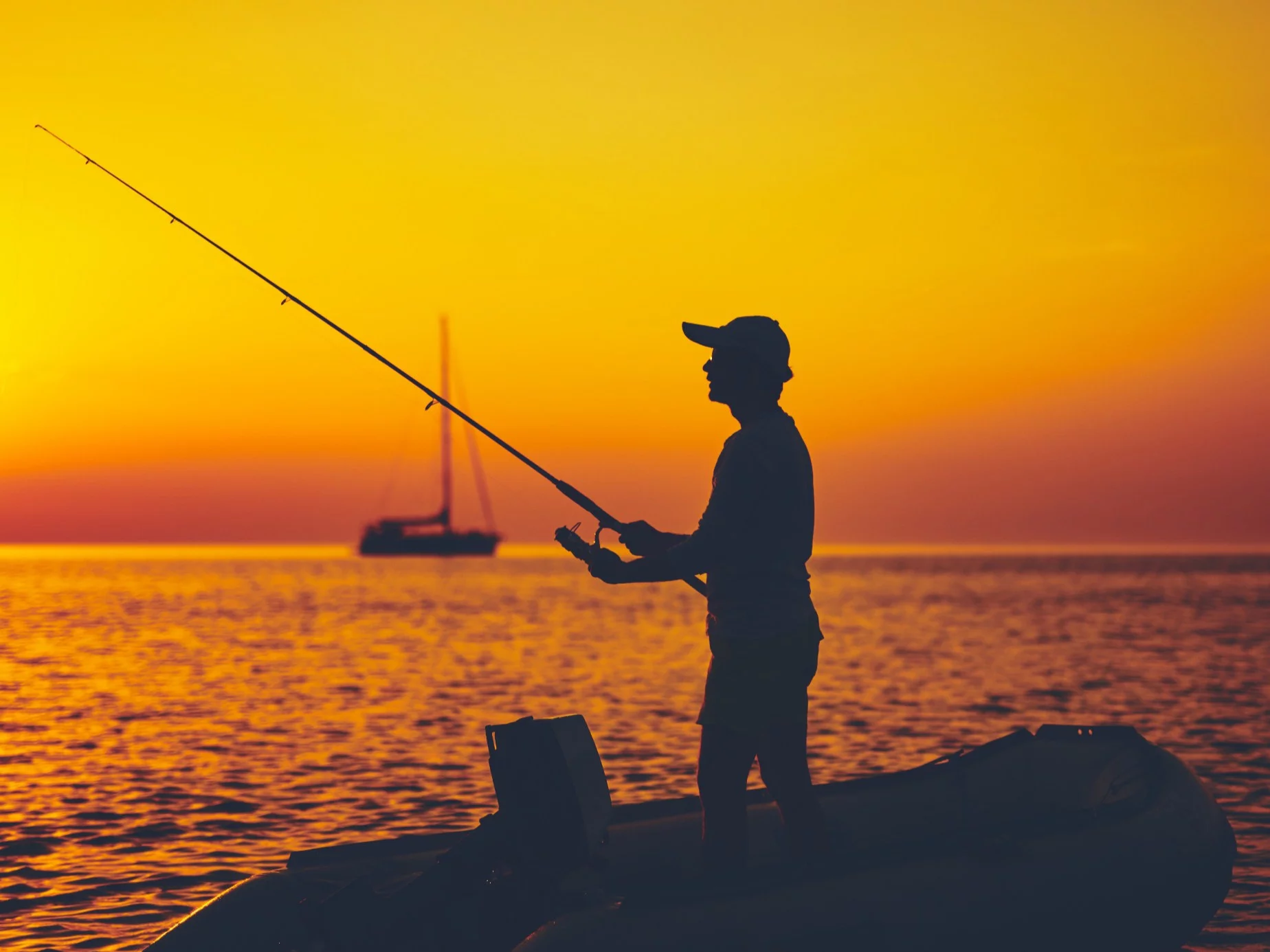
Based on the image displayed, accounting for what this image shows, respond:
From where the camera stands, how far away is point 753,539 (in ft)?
15.4

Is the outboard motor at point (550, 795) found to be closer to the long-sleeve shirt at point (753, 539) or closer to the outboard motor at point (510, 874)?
the outboard motor at point (510, 874)

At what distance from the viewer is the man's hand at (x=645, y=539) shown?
5090 mm

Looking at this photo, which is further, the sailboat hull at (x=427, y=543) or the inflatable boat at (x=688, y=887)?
the sailboat hull at (x=427, y=543)

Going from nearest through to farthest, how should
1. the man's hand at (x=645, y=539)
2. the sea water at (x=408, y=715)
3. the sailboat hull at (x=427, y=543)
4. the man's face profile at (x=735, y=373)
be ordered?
the man's face profile at (x=735, y=373)
the man's hand at (x=645, y=539)
the sea water at (x=408, y=715)
the sailboat hull at (x=427, y=543)

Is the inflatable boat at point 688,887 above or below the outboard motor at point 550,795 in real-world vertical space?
below

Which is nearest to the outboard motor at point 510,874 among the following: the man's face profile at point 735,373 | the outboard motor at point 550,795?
the outboard motor at point 550,795

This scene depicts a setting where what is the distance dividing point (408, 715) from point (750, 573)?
1345 cm

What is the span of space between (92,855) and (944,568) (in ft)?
435

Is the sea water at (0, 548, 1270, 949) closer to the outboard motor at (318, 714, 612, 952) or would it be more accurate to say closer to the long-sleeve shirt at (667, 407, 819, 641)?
the outboard motor at (318, 714, 612, 952)

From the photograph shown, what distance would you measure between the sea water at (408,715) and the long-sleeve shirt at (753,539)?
3735 mm

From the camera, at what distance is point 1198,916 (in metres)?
5.43

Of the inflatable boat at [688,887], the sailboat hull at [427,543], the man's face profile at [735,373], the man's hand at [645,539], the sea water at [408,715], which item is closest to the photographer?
the inflatable boat at [688,887]

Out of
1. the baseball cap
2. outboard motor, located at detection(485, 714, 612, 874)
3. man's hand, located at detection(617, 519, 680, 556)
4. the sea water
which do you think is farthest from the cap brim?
the sea water

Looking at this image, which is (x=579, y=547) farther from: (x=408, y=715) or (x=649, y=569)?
(x=408, y=715)
